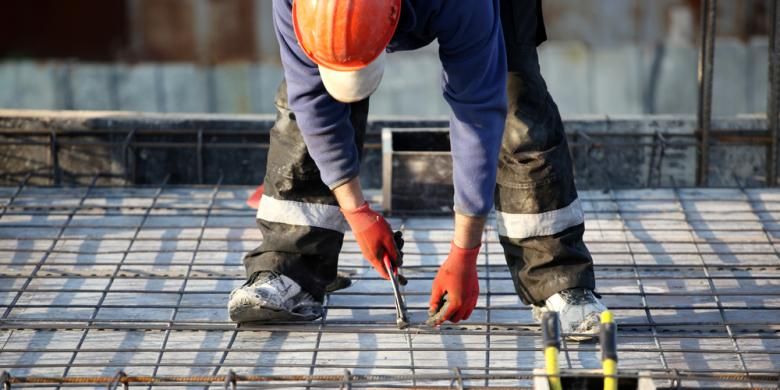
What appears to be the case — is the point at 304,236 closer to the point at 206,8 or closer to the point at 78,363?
the point at 78,363

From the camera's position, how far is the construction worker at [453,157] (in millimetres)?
2924

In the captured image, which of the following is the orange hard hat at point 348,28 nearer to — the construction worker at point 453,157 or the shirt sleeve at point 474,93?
A: the construction worker at point 453,157

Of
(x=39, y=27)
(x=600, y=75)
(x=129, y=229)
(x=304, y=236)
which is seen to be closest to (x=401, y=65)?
(x=600, y=75)

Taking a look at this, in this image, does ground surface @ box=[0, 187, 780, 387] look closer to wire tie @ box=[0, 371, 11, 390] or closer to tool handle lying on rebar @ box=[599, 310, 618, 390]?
wire tie @ box=[0, 371, 11, 390]

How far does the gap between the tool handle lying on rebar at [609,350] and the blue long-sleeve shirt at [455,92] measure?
65cm

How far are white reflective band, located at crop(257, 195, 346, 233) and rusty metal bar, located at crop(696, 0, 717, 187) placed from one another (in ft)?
7.02

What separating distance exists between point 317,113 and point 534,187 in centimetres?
79

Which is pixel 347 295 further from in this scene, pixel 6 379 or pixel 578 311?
pixel 6 379

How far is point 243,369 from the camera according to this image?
3.28 meters

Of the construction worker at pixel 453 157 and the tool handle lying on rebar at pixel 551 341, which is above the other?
the construction worker at pixel 453 157

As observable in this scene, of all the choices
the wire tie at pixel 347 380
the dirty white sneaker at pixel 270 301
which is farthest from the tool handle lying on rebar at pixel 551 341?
the dirty white sneaker at pixel 270 301

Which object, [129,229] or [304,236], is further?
[129,229]

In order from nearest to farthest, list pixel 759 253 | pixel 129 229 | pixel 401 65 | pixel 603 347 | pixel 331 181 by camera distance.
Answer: pixel 603 347 → pixel 331 181 → pixel 759 253 → pixel 129 229 → pixel 401 65

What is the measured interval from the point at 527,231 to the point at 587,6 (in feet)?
26.2
